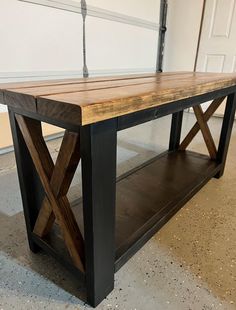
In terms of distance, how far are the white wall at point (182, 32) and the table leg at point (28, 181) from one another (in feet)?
10.4

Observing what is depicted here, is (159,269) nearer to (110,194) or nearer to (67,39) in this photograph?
(110,194)

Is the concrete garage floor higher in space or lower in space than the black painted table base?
lower

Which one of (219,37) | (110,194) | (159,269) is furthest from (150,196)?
(219,37)

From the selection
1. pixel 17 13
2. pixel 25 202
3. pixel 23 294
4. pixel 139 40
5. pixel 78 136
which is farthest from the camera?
pixel 139 40

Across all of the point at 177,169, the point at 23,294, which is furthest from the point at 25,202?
the point at 177,169

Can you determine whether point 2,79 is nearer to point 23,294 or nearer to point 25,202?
point 25,202

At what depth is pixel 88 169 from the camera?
0.65 meters

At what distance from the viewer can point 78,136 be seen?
653 mm

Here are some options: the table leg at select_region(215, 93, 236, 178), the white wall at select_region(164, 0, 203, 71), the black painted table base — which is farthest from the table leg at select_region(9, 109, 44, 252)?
the white wall at select_region(164, 0, 203, 71)

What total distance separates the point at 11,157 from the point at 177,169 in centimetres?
131

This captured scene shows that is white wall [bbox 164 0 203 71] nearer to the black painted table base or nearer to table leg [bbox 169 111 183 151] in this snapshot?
table leg [bbox 169 111 183 151]

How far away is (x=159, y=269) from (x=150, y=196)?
1.30 feet

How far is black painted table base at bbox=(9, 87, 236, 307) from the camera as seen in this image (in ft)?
2.20

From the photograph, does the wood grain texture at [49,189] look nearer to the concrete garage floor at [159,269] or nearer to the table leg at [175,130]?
the concrete garage floor at [159,269]
